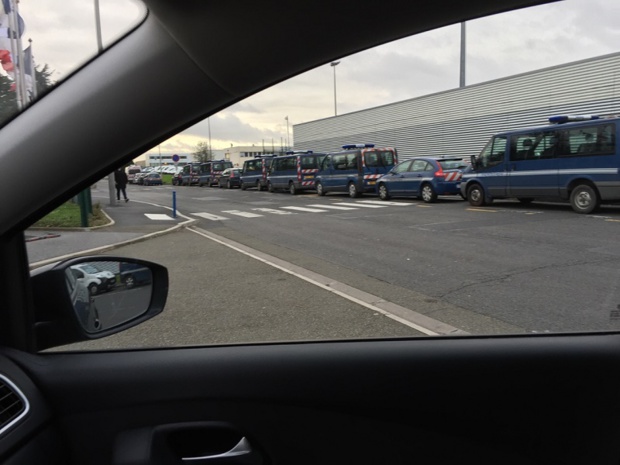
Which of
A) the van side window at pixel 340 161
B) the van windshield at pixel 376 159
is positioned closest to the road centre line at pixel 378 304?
the van windshield at pixel 376 159

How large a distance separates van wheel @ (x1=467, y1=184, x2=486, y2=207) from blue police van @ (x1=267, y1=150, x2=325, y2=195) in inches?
374

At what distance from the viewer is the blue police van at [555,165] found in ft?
38.1

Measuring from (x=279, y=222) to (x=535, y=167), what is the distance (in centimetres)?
712

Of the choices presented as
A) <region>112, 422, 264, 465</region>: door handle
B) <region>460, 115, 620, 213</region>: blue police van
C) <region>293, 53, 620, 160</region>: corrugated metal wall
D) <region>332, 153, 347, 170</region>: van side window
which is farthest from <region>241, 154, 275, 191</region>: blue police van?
<region>112, 422, 264, 465</region>: door handle

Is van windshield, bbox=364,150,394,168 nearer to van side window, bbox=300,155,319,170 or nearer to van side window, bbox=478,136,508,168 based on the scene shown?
van side window, bbox=300,155,319,170

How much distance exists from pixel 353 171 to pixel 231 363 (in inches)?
805

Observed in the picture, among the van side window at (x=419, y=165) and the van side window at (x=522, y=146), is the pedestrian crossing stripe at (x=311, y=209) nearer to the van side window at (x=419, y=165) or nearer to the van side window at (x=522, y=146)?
the van side window at (x=419, y=165)

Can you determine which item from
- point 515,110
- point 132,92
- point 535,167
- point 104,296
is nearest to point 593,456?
point 104,296

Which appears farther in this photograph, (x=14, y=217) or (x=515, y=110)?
(x=515, y=110)

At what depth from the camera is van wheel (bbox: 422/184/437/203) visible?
17.5m

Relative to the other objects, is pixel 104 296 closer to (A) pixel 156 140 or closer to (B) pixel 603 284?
(A) pixel 156 140

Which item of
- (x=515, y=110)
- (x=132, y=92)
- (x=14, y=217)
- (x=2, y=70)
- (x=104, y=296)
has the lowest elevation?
(x=104, y=296)

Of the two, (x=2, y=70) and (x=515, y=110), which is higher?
(x=515, y=110)

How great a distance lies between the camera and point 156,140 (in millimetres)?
1390
